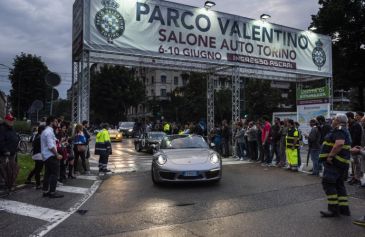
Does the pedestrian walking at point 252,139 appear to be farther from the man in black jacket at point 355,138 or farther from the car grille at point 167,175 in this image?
the car grille at point 167,175

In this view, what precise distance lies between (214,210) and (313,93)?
20.2 m

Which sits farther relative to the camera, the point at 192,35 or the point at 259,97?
the point at 259,97

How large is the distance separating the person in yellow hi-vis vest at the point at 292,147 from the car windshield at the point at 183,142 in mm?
3538

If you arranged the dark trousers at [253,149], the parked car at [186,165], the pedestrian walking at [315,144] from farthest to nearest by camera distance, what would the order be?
the dark trousers at [253,149]
the pedestrian walking at [315,144]
the parked car at [186,165]

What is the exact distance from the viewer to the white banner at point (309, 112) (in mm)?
25750

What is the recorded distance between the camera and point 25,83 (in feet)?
153

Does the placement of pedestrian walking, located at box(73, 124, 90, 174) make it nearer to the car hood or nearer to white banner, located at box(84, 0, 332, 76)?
the car hood

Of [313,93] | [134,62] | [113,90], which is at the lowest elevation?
[313,93]

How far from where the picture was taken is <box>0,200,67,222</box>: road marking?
25.4 feet

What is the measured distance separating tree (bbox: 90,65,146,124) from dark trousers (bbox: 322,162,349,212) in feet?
206

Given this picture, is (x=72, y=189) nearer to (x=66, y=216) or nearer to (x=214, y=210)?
(x=66, y=216)

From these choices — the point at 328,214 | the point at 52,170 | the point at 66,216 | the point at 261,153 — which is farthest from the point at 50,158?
the point at 261,153

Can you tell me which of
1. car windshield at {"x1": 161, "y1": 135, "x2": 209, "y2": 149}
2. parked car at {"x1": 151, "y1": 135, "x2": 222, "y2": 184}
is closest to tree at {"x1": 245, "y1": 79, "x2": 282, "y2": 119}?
car windshield at {"x1": 161, "y1": 135, "x2": 209, "y2": 149}

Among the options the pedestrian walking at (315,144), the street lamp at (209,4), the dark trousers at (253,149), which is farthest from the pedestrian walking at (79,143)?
the street lamp at (209,4)
